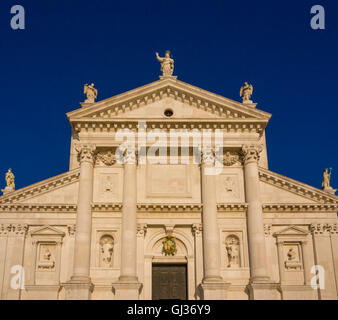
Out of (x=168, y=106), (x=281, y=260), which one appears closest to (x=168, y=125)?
(x=168, y=106)

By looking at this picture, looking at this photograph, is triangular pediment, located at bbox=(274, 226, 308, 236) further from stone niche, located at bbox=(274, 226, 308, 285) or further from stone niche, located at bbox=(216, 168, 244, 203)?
stone niche, located at bbox=(216, 168, 244, 203)

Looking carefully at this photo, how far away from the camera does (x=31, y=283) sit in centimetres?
2722

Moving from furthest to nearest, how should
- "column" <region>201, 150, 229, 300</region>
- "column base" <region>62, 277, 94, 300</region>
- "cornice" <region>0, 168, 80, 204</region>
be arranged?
"cornice" <region>0, 168, 80, 204</region>, "column" <region>201, 150, 229, 300</region>, "column base" <region>62, 277, 94, 300</region>

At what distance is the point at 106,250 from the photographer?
91.3 feet

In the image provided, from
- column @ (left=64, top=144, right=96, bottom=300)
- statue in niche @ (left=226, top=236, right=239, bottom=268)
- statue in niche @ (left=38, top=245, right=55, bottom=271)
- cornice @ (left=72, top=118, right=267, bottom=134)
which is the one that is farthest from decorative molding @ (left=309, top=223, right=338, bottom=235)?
statue in niche @ (left=38, top=245, right=55, bottom=271)

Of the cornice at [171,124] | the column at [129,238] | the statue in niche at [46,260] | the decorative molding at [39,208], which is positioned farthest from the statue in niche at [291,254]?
the statue in niche at [46,260]

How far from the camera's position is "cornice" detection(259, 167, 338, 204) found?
29.3m

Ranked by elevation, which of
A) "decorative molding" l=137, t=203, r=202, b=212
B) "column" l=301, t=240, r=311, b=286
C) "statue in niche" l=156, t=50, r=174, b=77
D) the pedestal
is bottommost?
the pedestal

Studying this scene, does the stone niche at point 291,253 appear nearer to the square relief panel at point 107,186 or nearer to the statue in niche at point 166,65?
the square relief panel at point 107,186

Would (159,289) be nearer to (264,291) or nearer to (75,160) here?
(264,291)

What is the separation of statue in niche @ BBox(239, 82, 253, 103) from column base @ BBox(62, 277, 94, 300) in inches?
543

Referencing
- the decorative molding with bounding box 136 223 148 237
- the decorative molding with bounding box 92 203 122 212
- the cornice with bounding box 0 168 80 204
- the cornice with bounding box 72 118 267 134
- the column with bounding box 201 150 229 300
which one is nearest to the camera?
the column with bounding box 201 150 229 300

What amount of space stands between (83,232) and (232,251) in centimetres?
791

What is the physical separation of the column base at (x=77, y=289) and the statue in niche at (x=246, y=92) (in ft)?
45.2
